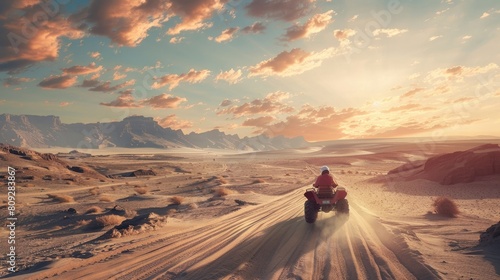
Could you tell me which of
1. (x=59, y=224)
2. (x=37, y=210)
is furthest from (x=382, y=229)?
(x=37, y=210)

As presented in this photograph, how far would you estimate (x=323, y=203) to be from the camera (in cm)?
1191

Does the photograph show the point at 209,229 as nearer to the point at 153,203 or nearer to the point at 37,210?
the point at 153,203

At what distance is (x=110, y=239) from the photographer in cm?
1074

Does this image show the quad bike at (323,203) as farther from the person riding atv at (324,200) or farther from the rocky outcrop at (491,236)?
the rocky outcrop at (491,236)

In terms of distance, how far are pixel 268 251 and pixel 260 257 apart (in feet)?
1.86

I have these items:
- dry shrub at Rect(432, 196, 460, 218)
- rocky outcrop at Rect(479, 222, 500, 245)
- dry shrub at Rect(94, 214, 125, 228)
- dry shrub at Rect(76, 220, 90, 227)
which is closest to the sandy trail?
rocky outcrop at Rect(479, 222, 500, 245)

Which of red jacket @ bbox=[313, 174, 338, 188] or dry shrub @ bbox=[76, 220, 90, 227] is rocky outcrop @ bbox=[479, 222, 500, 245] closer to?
red jacket @ bbox=[313, 174, 338, 188]

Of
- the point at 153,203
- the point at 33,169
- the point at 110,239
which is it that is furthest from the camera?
the point at 33,169

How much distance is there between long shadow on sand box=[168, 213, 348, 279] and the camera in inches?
268

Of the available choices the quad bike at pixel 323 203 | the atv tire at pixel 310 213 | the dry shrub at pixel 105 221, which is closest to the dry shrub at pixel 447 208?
the quad bike at pixel 323 203

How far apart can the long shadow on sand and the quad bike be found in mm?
476

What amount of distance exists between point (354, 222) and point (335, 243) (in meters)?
3.82

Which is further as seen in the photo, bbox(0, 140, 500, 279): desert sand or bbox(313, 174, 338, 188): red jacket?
→ bbox(313, 174, 338, 188): red jacket

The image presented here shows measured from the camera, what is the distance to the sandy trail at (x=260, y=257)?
672cm
